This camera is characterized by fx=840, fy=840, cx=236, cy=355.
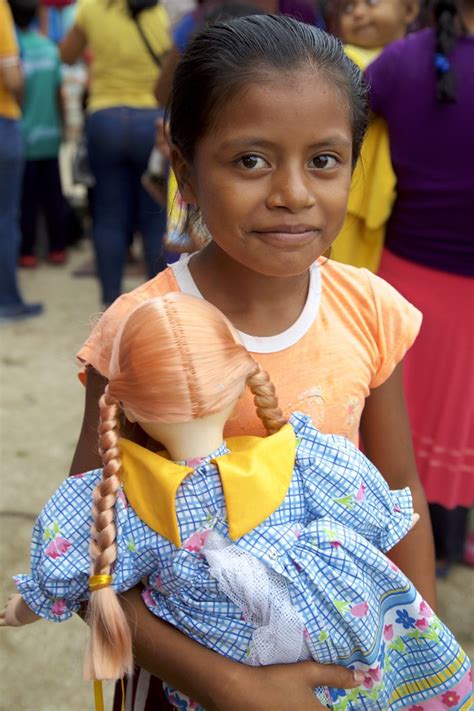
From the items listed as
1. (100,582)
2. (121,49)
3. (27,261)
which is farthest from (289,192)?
(27,261)

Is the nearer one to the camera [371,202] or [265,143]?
[265,143]

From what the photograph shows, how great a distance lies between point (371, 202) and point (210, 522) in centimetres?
143

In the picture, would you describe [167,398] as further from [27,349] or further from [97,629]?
[27,349]

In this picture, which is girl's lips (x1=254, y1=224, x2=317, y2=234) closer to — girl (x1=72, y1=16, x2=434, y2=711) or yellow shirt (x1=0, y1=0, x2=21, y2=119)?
girl (x1=72, y1=16, x2=434, y2=711)

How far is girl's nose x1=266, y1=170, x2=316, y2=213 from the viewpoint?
1.05m

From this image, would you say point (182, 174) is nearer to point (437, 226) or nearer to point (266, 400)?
point (266, 400)

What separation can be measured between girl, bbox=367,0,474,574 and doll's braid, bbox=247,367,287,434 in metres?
1.23

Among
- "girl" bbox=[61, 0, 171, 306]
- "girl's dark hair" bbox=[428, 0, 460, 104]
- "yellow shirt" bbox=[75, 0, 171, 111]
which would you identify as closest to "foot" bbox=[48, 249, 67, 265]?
"girl" bbox=[61, 0, 171, 306]

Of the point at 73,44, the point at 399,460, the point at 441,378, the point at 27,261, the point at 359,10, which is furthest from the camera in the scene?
the point at 27,261

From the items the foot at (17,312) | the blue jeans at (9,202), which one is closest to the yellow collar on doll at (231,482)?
the blue jeans at (9,202)

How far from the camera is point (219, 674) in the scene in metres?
1.07

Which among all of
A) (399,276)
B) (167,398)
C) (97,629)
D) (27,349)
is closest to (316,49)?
(167,398)

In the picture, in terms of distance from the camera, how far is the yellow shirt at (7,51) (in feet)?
13.4

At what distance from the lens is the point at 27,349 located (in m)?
4.45
